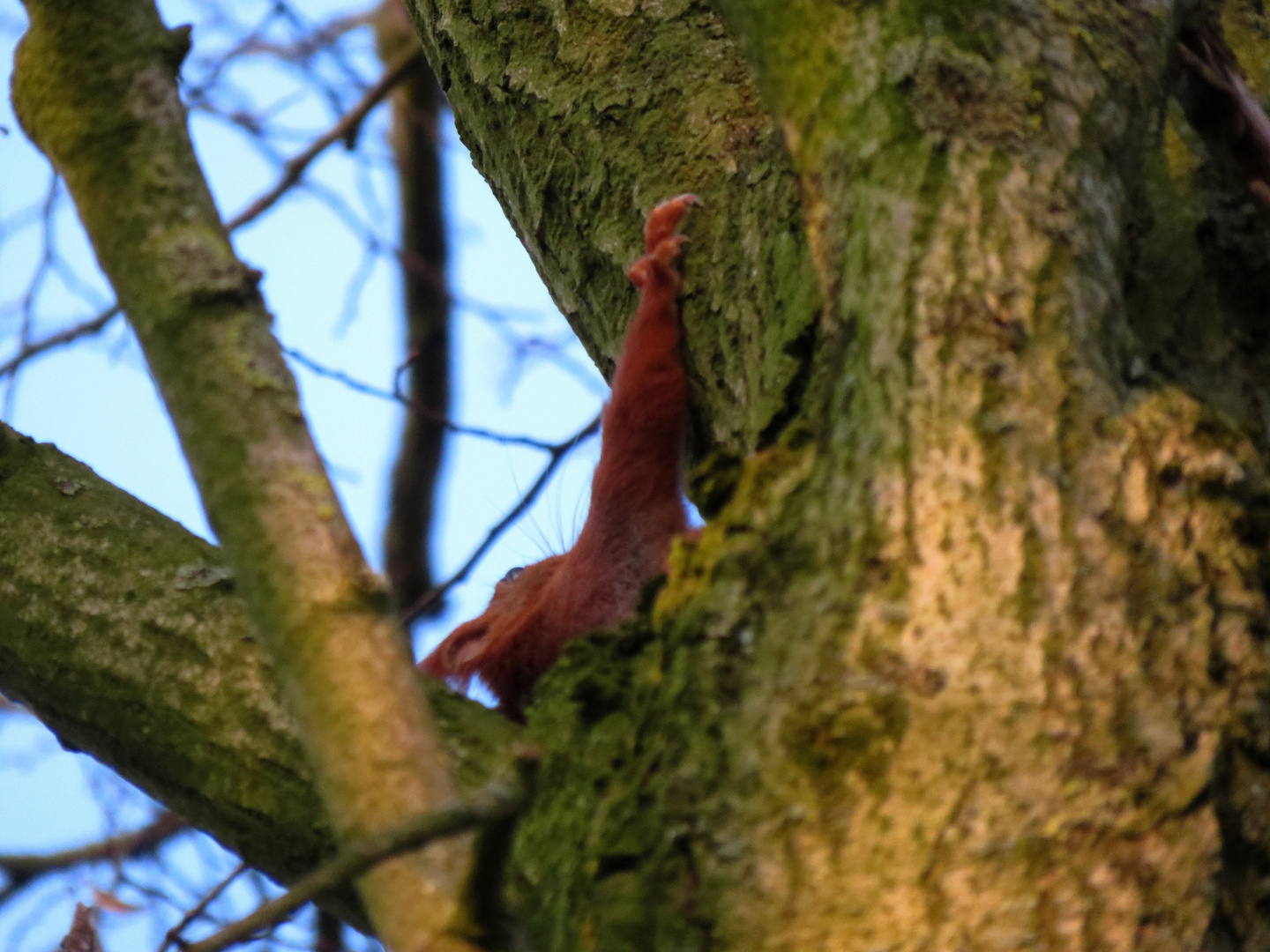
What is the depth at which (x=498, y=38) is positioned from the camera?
259 centimetres

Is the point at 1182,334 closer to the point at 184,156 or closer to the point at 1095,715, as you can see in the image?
the point at 1095,715

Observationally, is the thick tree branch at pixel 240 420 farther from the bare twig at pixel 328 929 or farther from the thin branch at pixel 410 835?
the bare twig at pixel 328 929

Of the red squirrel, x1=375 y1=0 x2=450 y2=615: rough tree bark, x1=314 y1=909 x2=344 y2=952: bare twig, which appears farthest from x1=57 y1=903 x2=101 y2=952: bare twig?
x1=375 y1=0 x2=450 y2=615: rough tree bark

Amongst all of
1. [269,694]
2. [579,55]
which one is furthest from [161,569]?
[579,55]

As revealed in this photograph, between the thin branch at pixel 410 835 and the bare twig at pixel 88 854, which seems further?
the bare twig at pixel 88 854

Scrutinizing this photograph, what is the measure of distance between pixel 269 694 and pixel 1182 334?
131 cm

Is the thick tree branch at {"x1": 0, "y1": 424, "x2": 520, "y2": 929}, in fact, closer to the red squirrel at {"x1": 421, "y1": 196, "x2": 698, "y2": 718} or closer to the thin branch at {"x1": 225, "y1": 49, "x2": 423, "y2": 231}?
the red squirrel at {"x1": 421, "y1": 196, "x2": 698, "y2": 718}

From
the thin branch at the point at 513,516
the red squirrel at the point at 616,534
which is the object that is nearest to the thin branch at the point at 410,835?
the red squirrel at the point at 616,534

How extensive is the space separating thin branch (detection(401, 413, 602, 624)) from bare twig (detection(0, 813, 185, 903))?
4.63 ft

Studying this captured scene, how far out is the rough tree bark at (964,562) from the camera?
51.8 inches

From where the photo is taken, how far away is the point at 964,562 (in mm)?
1387

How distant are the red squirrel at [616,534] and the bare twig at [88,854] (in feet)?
6.00

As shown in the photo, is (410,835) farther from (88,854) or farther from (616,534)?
(88,854)

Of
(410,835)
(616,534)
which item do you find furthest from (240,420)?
(616,534)
